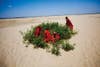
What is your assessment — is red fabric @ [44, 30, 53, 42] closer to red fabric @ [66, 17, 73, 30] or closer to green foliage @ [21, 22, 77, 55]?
green foliage @ [21, 22, 77, 55]

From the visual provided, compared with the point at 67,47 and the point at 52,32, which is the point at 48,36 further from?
the point at 67,47

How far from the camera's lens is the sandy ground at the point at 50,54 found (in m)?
1.86

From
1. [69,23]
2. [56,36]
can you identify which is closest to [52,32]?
[56,36]

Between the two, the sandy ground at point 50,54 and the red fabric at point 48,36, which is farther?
the red fabric at point 48,36

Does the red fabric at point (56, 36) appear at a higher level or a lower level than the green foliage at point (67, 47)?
higher

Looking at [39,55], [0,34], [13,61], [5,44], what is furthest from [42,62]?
[0,34]

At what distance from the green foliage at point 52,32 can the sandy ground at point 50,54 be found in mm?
56

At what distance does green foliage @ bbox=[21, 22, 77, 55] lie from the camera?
1.97 metres

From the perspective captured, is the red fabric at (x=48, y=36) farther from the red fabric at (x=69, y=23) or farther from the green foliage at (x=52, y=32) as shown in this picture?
the red fabric at (x=69, y=23)

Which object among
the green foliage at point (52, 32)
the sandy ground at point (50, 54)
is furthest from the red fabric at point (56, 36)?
the sandy ground at point (50, 54)

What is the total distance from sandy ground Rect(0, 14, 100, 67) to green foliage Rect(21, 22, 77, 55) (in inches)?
2.2

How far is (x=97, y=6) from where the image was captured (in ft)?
6.57

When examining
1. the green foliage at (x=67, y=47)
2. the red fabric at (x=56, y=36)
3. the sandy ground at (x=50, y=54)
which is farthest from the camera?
the red fabric at (x=56, y=36)

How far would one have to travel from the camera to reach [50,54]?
193 cm
